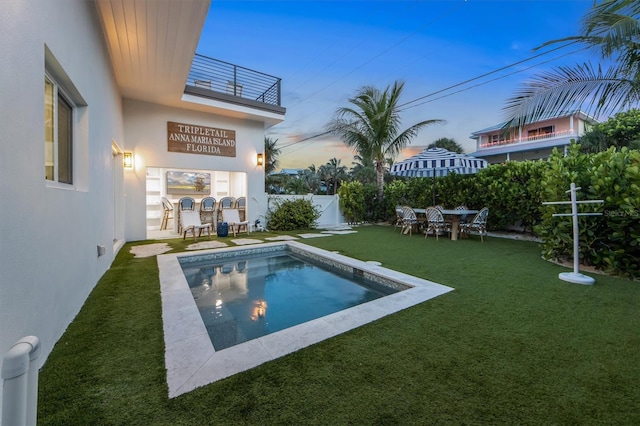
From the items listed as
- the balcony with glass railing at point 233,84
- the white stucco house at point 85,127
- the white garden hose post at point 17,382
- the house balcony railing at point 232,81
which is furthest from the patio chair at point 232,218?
the white garden hose post at point 17,382

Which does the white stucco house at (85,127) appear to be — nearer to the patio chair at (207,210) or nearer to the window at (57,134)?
the window at (57,134)

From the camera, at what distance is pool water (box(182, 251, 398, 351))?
133 inches

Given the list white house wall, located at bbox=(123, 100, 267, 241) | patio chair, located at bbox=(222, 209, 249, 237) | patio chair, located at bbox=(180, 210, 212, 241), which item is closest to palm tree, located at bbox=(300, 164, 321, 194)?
white house wall, located at bbox=(123, 100, 267, 241)

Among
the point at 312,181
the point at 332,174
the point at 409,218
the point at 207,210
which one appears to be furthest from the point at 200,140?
the point at 332,174

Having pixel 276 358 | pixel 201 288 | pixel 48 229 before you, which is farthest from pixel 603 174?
pixel 48 229

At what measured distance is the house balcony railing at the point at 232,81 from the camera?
9062 mm

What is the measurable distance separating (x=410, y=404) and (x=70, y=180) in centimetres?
432

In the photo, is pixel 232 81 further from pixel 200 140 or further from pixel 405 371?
pixel 405 371

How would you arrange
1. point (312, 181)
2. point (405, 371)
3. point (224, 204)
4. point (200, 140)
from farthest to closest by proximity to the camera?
1. point (312, 181)
2. point (224, 204)
3. point (200, 140)
4. point (405, 371)

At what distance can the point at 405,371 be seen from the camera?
6.81 feet

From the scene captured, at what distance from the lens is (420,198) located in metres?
11.5

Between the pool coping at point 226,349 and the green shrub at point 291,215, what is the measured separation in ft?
21.4

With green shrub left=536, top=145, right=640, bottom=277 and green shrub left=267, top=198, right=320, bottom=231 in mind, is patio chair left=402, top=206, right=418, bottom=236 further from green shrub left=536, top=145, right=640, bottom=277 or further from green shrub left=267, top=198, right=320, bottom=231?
green shrub left=536, top=145, right=640, bottom=277

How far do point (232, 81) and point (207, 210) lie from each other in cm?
461
